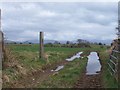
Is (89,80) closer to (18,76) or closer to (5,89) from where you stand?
(18,76)

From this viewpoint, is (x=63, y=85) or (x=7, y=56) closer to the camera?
(x=63, y=85)

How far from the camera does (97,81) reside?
607 inches

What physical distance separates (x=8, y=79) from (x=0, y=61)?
2.51 m

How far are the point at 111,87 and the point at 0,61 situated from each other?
6.50m

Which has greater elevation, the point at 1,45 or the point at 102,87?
the point at 1,45

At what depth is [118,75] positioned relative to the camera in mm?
13438

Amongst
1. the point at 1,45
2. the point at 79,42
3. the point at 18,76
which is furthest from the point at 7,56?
the point at 79,42

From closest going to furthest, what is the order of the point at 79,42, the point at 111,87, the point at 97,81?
the point at 111,87, the point at 97,81, the point at 79,42

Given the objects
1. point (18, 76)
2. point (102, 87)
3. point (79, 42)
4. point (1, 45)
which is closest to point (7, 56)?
point (1, 45)

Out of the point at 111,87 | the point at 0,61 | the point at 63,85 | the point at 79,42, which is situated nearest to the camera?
the point at 111,87

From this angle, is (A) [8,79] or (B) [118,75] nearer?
(B) [118,75]

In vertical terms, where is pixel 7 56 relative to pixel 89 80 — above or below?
above

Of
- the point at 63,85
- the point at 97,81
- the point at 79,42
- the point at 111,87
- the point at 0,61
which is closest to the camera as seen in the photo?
the point at 111,87

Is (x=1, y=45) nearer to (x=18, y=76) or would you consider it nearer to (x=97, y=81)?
(x=18, y=76)
